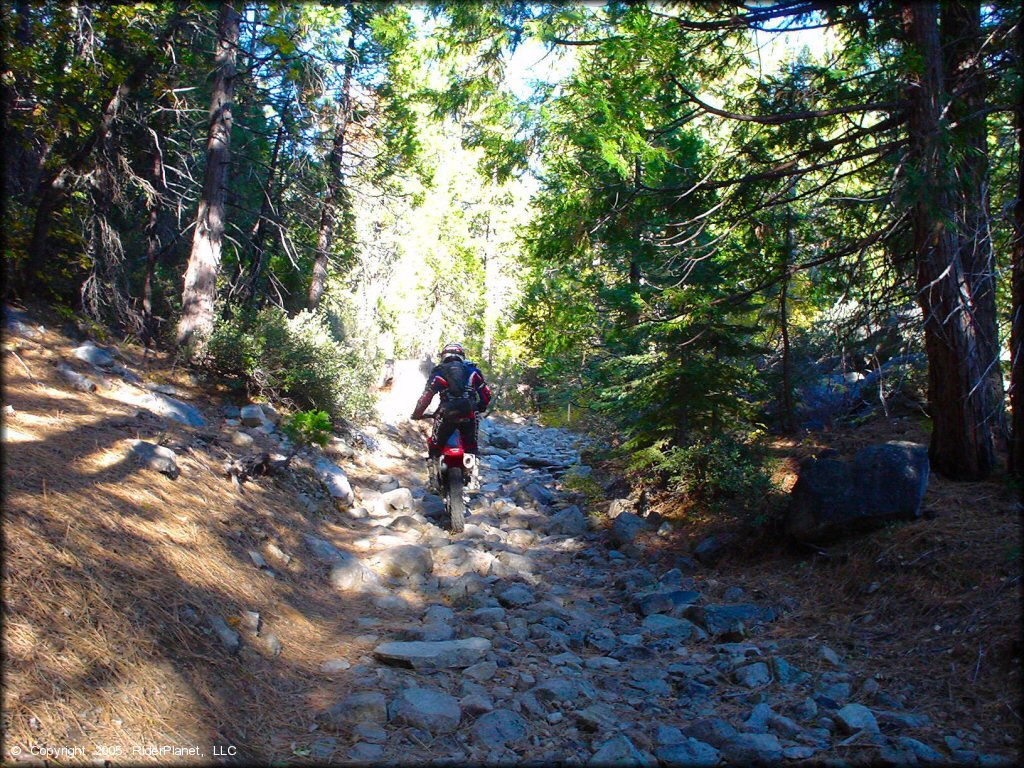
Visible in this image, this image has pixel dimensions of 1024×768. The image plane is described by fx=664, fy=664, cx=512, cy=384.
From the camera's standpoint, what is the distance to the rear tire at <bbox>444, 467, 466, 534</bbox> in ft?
26.4

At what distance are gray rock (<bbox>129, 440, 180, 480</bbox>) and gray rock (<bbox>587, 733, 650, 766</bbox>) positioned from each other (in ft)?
13.3

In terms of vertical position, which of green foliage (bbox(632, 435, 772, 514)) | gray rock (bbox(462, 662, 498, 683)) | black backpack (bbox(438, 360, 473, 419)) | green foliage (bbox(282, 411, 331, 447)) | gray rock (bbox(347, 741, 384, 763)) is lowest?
gray rock (bbox(347, 741, 384, 763))

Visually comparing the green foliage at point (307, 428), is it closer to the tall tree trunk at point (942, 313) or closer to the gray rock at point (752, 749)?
the gray rock at point (752, 749)

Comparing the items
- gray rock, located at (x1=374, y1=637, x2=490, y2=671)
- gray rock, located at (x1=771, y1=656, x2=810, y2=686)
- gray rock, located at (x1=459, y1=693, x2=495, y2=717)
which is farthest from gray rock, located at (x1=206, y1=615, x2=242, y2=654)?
gray rock, located at (x1=771, y1=656, x2=810, y2=686)

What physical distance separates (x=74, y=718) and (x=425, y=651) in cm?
223

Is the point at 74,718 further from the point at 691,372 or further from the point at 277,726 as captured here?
the point at 691,372

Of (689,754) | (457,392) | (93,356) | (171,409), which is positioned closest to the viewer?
(689,754)

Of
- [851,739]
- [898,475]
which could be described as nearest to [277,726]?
[851,739]

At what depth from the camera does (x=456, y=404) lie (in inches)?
324

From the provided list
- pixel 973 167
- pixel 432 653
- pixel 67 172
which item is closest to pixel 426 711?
pixel 432 653

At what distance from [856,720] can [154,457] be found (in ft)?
17.5

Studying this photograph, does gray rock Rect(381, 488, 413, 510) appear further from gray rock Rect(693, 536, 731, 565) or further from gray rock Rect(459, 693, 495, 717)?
gray rock Rect(459, 693, 495, 717)

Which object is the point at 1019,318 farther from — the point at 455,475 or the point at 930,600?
the point at 455,475

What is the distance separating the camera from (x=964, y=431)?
6.38 m
